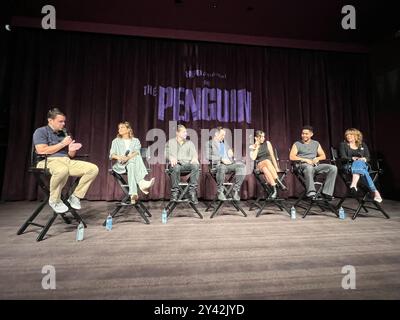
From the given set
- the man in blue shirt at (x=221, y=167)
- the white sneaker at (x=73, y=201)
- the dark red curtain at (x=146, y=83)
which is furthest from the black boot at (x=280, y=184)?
the white sneaker at (x=73, y=201)

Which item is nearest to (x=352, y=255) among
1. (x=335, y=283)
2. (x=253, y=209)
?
(x=335, y=283)

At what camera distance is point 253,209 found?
11.4 ft

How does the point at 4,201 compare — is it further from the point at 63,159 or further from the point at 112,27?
the point at 112,27

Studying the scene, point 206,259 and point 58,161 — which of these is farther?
point 58,161

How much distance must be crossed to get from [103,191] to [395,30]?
642 centimetres

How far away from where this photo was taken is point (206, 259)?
5.14ft

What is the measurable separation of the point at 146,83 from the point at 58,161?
272 cm

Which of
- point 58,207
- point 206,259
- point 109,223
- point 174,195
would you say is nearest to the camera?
→ point 206,259

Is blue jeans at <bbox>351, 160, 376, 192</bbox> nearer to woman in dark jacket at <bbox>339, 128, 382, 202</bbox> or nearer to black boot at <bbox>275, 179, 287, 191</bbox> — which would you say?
woman in dark jacket at <bbox>339, 128, 382, 202</bbox>

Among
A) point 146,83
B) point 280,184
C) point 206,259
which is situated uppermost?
point 146,83

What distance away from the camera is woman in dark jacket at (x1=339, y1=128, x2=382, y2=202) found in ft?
9.56

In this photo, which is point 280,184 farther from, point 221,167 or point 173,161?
point 173,161

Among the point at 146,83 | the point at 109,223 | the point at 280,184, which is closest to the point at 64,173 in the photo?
the point at 109,223

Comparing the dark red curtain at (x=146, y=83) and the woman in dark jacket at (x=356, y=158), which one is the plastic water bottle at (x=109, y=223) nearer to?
the dark red curtain at (x=146, y=83)
